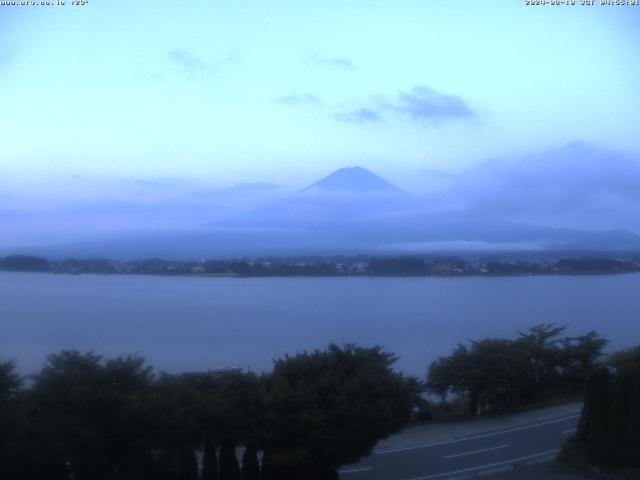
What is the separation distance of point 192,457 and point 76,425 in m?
1.89

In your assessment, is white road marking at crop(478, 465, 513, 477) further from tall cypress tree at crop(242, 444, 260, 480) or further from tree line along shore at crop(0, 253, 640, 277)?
tree line along shore at crop(0, 253, 640, 277)

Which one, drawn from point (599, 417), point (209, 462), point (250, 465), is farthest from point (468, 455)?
point (209, 462)

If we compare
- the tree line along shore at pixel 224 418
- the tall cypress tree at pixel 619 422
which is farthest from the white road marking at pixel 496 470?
the tall cypress tree at pixel 619 422

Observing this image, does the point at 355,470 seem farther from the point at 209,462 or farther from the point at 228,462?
the point at 209,462

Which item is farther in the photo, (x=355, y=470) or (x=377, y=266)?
(x=377, y=266)

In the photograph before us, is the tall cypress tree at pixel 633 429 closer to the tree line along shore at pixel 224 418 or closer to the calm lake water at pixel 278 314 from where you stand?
the tree line along shore at pixel 224 418

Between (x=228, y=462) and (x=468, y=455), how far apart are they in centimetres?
585

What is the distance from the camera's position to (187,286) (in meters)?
30.0

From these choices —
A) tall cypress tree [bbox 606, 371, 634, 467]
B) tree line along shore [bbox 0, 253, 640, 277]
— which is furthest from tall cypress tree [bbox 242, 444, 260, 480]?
tree line along shore [bbox 0, 253, 640, 277]

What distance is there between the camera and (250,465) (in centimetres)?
1218

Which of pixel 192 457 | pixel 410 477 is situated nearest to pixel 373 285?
pixel 410 477

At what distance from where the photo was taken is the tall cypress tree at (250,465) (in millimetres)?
12148

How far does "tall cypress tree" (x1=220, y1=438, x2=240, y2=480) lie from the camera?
11.8m

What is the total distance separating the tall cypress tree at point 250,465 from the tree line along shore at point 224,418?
2cm
